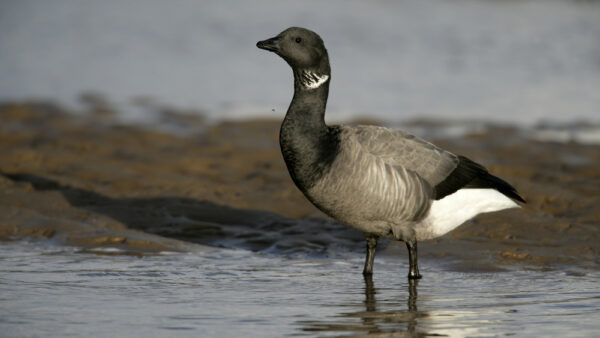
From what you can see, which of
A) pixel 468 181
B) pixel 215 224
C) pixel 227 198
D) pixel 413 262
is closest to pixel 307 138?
pixel 413 262

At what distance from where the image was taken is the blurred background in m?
18.0

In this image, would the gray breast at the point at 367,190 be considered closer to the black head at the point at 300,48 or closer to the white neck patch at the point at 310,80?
the white neck patch at the point at 310,80

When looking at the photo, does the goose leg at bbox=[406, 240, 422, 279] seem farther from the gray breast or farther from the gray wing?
the gray wing

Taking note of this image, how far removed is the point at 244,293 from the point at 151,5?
2298cm

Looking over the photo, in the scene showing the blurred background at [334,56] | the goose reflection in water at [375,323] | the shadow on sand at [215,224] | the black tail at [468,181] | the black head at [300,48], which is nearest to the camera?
the goose reflection in water at [375,323]

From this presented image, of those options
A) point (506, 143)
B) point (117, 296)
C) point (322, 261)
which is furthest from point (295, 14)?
point (117, 296)

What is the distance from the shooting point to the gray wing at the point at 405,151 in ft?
25.4

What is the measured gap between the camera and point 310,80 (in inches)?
314

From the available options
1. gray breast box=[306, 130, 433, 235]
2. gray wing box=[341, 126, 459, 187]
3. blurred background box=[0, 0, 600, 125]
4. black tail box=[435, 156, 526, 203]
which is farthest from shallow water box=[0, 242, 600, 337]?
blurred background box=[0, 0, 600, 125]

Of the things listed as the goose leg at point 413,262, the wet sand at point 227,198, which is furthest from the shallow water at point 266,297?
the wet sand at point 227,198

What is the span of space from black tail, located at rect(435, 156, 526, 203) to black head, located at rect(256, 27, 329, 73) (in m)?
1.56

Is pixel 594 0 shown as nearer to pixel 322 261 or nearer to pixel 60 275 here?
pixel 322 261

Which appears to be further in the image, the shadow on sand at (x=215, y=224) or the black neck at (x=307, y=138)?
the shadow on sand at (x=215, y=224)

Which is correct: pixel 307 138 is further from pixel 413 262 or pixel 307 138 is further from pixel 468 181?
pixel 468 181
